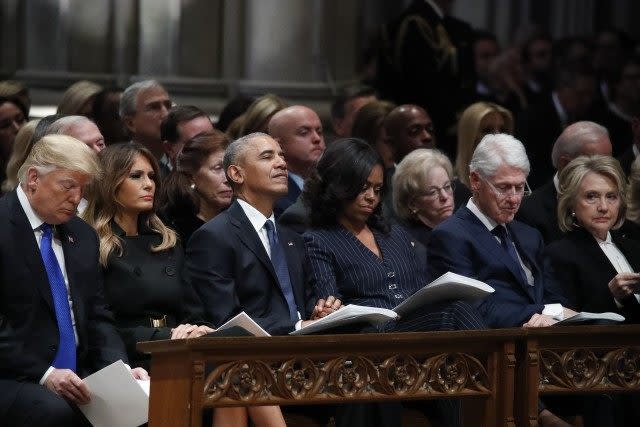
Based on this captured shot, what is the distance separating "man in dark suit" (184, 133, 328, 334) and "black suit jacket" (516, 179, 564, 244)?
170cm

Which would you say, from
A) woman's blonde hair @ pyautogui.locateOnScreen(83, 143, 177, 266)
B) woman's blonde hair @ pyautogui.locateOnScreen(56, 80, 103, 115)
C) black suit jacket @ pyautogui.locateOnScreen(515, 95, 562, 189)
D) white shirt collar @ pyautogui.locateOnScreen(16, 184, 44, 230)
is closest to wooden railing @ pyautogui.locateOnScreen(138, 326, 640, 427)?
white shirt collar @ pyautogui.locateOnScreen(16, 184, 44, 230)

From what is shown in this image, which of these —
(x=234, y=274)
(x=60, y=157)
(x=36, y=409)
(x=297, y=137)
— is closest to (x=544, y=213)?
(x=297, y=137)

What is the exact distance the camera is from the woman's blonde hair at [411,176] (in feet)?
27.4

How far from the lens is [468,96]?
1119 cm

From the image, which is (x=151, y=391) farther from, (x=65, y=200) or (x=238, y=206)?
(x=238, y=206)

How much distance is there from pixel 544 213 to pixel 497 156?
902mm

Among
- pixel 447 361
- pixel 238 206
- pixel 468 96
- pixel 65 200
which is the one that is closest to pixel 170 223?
pixel 238 206

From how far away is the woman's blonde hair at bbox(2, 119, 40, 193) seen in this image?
7.89 metres

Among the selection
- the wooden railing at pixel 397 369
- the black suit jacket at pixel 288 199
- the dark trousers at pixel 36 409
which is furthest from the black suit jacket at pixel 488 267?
the dark trousers at pixel 36 409

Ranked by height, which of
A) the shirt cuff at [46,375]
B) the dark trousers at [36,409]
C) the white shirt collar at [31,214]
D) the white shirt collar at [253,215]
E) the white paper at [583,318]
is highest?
the white shirt collar at [31,214]

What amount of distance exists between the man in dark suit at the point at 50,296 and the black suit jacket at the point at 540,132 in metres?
4.65

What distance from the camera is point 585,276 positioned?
308 inches

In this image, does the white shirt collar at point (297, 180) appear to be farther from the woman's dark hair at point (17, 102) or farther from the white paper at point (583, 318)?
the white paper at point (583, 318)

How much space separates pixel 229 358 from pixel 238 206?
60.5 inches
